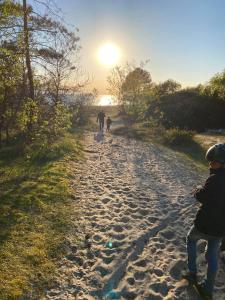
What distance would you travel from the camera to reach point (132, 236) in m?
7.56

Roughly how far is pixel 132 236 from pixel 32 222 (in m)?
2.47

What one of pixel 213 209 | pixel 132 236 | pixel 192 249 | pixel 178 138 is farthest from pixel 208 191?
pixel 178 138

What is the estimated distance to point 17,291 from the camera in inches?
207

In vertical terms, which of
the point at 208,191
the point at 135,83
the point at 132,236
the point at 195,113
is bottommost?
the point at 132,236

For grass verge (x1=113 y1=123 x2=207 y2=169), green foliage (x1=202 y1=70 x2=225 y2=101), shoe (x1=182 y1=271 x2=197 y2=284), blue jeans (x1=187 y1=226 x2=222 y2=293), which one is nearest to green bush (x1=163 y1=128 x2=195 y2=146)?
grass verge (x1=113 y1=123 x2=207 y2=169)

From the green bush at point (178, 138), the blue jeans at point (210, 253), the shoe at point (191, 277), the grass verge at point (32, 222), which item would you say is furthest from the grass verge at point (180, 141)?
the blue jeans at point (210, 253)

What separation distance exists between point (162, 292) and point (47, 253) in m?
2.45

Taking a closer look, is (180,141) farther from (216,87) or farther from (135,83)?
(135,83)

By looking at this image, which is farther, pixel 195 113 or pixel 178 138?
pixel 195 113

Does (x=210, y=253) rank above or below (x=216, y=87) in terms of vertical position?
below

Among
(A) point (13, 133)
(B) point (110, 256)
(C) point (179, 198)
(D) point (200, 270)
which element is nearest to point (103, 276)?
(B) point (110, 256)

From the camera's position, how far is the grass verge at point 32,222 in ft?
18.5

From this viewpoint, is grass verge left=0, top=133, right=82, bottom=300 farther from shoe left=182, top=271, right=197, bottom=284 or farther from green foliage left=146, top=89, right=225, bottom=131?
green foliage left=146, top=89, right=225, bottom=131

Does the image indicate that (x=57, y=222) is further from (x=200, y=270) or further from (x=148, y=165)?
(x=148, y=165)
